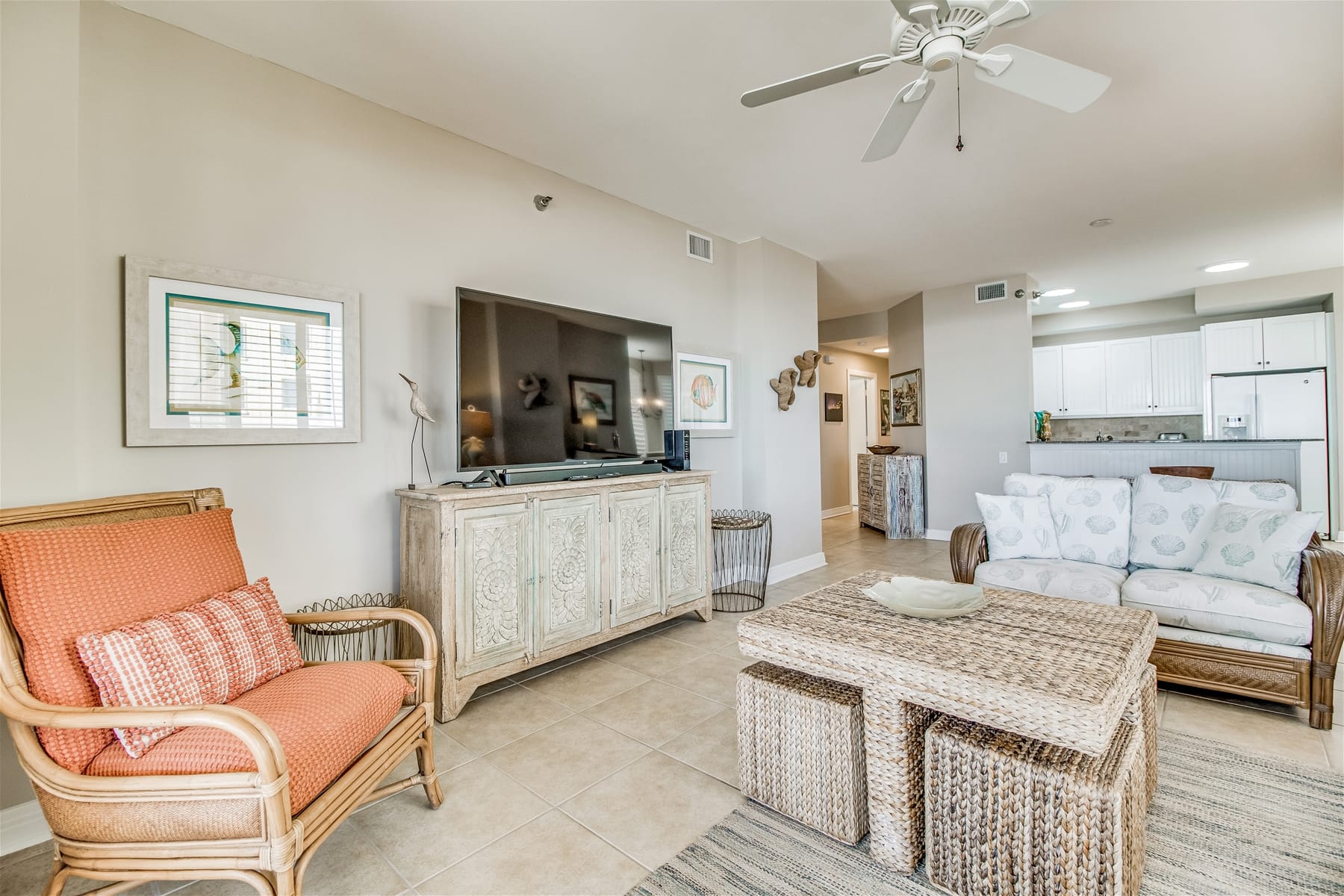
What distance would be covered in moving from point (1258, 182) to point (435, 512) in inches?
211

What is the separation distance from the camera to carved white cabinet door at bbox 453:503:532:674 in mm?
2488

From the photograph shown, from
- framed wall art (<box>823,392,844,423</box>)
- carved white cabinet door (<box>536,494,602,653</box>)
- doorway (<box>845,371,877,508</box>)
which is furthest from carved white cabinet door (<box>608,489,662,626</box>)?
doorway (<box>845,371,877,508</box>)

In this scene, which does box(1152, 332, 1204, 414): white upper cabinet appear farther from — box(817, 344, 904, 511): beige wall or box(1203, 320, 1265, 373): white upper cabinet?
box(817, 344, 904, 511): beige wall

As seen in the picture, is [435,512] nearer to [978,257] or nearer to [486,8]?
[486,8]

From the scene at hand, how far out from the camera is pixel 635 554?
3.24 m

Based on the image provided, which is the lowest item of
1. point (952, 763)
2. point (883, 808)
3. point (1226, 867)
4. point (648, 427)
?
point (1226, 867)

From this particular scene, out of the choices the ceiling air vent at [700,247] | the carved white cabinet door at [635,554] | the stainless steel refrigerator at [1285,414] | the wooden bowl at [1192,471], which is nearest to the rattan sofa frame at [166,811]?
the carved white cabinet door at [635,554]

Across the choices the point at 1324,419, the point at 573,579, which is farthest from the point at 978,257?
the point at 573,579

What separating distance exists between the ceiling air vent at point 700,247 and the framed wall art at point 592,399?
154 centimetres

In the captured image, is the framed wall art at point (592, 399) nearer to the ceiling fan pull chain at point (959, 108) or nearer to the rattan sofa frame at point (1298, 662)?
the ceiling fan pull chain at point (959, 108)

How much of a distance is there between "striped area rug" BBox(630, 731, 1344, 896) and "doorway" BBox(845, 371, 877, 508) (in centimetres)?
Result: 720

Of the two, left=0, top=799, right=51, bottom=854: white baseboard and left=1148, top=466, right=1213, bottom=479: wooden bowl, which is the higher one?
left=1148, top=466, right=1213, bottom=479: wooden bowl

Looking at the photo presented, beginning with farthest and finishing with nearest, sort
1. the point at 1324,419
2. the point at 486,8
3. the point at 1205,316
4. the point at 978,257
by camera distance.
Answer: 1. the point at 1205,316
2. the point at 1324,419
3. the point at 978,257
4. the point at 486,8

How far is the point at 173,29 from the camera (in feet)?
7.26
